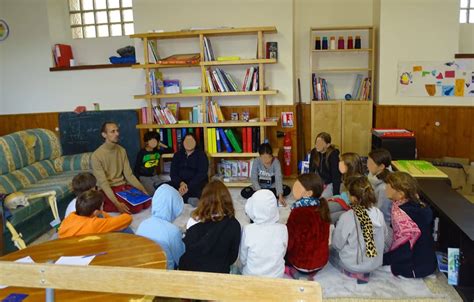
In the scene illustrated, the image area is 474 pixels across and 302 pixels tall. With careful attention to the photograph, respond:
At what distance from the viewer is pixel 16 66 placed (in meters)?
5.72

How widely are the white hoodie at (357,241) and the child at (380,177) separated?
50cm

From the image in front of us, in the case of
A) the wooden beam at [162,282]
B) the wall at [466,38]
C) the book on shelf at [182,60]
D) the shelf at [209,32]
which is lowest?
the wooden beam at [162,282]

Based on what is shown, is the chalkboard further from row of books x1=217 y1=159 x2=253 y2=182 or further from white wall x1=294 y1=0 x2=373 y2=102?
white wall x1=294 y1=0 x2=373 y2=102

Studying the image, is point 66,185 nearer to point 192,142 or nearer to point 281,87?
point 192,142

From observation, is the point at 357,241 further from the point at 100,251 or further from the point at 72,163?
the point at 72,163

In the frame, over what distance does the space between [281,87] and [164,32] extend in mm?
1559

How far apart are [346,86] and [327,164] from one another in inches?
71.3

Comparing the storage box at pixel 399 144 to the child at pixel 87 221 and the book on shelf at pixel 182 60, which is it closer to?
the book on shelf at pixel 182 60

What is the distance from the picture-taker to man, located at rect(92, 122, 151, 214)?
418 centimetres

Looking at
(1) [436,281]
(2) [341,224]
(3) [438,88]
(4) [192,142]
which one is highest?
(3) [438,88]

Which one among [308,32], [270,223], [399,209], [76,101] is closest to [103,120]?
[76,101]

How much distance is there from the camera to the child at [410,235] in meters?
2.75

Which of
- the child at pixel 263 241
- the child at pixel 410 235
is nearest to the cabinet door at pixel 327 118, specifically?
the child at pixel 410 235

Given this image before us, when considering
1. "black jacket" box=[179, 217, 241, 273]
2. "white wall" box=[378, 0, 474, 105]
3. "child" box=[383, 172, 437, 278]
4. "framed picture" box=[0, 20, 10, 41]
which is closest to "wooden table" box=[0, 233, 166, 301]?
"black jacket" box=[179, 217, 241, 273]
